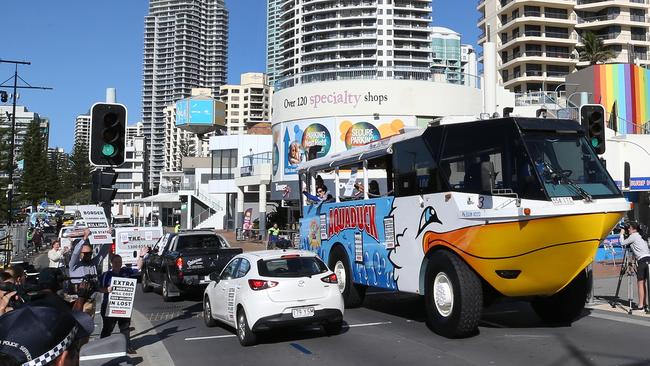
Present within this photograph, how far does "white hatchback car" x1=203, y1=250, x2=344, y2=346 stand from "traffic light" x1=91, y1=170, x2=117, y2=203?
2.71 meters

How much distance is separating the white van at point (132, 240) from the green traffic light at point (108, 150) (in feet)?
41.8

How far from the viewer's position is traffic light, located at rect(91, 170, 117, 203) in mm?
10469

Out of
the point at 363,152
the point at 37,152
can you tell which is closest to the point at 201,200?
the point at 37,152

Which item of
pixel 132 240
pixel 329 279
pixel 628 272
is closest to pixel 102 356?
pixel 329 279

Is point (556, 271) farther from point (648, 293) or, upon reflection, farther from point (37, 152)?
point (37, 152)

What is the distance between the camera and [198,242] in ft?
56.2

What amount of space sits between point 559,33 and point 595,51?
9.62 m

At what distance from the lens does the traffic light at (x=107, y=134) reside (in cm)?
1030

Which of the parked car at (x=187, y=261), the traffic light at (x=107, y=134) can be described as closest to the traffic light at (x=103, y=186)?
the traffic light at (x=107, y=134)

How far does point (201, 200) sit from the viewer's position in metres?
69.8

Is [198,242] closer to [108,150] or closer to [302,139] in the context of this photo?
[108,150]

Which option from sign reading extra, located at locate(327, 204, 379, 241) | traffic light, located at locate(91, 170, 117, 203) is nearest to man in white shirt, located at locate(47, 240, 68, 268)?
traffic light, located at locate(91, 170, 117, 203)

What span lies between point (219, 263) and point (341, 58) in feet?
410

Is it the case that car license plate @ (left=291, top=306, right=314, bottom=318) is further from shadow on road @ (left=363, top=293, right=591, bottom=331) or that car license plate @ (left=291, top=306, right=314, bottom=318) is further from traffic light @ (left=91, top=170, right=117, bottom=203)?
traffic light @ (left=91, top=170, right=117, bottom=203)
